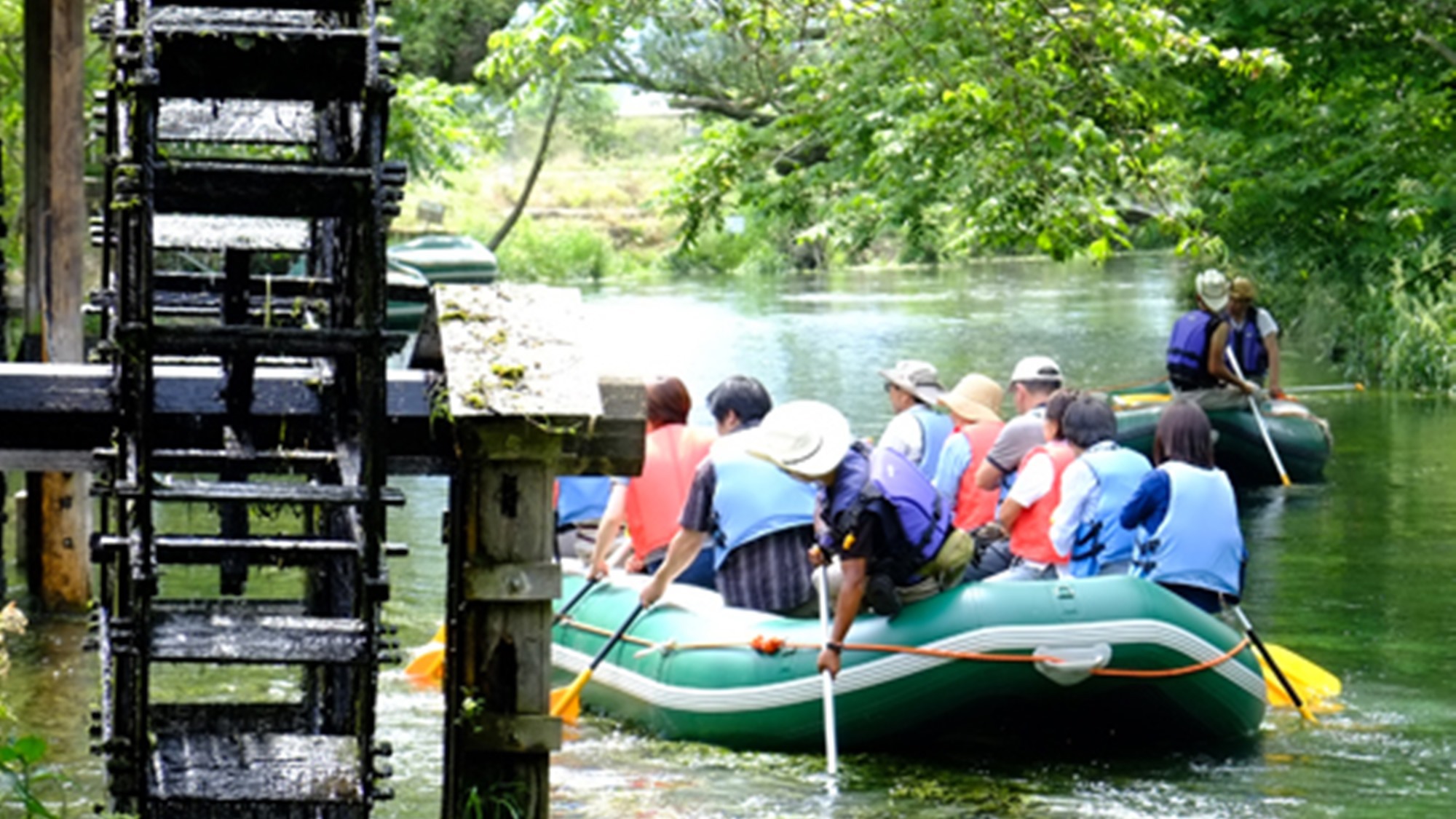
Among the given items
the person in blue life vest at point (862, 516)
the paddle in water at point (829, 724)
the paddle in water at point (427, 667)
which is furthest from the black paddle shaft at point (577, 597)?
the person in blue life vest at point (862, 516)

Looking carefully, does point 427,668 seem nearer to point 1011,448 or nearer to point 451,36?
point 1011,448

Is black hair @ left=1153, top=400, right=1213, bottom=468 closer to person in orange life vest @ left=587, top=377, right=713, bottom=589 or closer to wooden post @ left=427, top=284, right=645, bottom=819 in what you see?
person in orange life vest @ left=587, top=377, right=713, bottom=589

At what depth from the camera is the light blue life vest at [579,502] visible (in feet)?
36.6

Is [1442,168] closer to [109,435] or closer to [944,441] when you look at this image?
[944,441]

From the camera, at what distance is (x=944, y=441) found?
1126 centimetres

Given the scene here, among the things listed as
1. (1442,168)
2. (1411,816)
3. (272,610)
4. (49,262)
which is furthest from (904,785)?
(1442,168)

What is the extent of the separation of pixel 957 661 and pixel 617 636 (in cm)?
167

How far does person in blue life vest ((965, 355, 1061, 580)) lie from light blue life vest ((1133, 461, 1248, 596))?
2.09ft

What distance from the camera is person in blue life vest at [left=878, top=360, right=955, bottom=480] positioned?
11211 mm

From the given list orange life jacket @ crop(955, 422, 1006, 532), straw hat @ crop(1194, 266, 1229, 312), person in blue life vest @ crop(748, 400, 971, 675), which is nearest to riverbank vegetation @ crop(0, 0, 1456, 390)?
straw hat @ crop(1194, 266, 1229, 312)

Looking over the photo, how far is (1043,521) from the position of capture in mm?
9570

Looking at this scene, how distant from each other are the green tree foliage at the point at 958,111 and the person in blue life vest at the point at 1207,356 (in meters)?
1.83

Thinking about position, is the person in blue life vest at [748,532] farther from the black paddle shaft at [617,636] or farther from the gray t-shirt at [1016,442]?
the gray t-shirt at [1016,442]

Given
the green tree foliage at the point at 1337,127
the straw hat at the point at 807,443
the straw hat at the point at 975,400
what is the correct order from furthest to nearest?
the green tree foliage at the point at 1337,127 < the straw hat at the point at 975,400 < the straw hat at the point at 807,443
